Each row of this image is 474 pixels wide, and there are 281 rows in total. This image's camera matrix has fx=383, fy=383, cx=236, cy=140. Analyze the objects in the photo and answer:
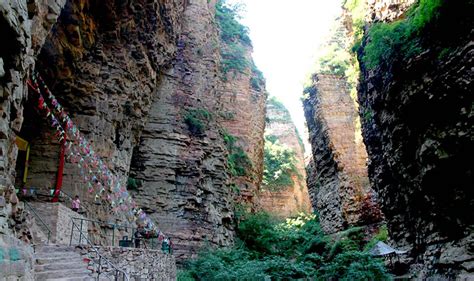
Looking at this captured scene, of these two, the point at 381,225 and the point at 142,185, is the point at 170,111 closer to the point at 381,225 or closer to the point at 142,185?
the point at 142,185

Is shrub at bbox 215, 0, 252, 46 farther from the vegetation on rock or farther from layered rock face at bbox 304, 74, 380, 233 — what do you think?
the vegetation on rock

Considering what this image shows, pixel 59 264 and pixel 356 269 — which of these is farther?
pixel 356 269

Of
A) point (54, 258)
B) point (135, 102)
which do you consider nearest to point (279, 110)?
point (135, 102)

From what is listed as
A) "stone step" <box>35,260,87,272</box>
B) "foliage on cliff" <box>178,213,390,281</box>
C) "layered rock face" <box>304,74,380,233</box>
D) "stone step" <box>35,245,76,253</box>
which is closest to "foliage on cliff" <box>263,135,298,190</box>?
"layered rock face" <box>304,74,380,233</box>

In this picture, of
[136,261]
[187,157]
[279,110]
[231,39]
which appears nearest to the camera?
[136,261]

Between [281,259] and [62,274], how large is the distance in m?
11.6

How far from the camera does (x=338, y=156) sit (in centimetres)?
2625

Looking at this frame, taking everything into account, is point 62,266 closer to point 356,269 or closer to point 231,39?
point 356,269

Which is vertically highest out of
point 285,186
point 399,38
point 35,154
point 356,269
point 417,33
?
point 285,186

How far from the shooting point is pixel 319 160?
29250 millimetres

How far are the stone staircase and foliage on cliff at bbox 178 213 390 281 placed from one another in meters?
6.49

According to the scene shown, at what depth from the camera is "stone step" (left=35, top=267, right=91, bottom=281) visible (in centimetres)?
696

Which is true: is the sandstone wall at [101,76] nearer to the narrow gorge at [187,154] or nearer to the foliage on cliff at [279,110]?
the narrow gorge at [187,154]

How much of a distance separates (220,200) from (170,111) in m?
5.62
